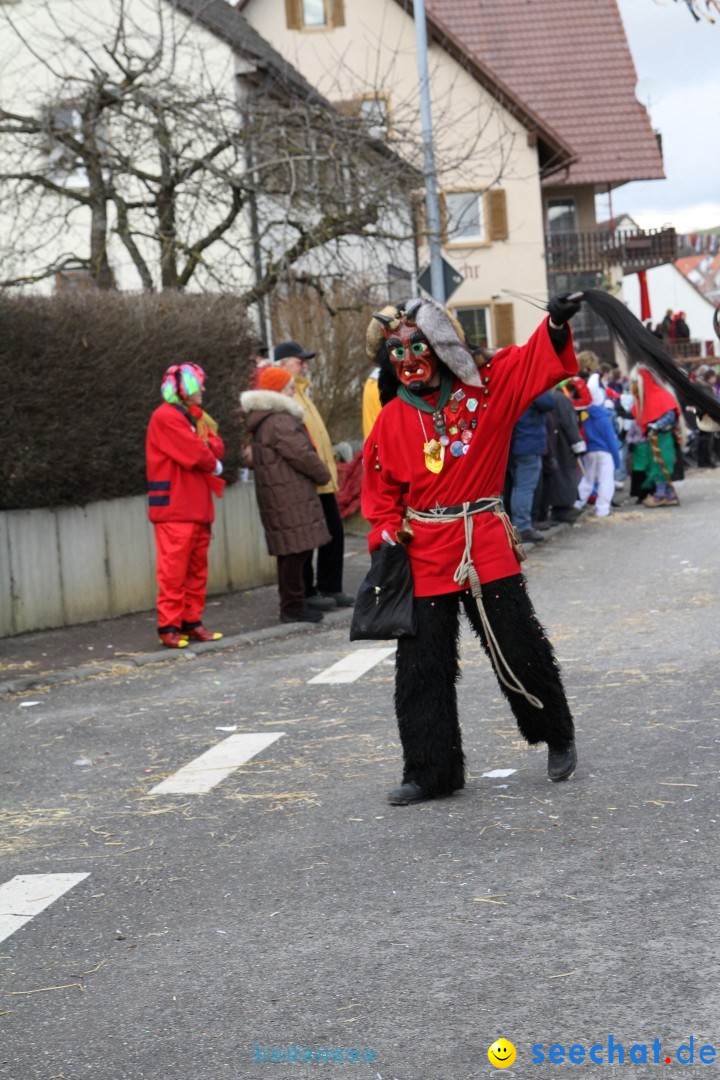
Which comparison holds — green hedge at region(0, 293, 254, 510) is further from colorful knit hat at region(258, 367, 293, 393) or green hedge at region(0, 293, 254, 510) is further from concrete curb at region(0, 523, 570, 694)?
concrete curb at region(0, 523, 570, 694)

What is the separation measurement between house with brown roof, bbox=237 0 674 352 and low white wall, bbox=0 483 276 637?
27636 mm

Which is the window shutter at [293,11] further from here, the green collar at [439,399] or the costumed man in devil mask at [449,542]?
the green collar at [439,399]

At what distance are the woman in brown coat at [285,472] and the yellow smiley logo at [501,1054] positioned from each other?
8.47 m

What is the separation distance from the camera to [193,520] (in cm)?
1162

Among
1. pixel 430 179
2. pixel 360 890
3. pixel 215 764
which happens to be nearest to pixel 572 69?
pixel 430 179

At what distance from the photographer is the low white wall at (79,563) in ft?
41.8

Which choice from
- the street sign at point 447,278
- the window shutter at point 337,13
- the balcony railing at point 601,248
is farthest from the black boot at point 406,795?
the balcony railing at point 601,248

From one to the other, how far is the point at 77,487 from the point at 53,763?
5309 mm

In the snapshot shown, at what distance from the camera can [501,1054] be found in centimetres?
388

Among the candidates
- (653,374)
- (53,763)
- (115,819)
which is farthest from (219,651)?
(653,374)

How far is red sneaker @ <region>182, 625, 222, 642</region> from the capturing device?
12.0m

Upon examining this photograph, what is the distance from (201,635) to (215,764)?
4.29 meters

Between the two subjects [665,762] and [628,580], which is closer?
[665,762]

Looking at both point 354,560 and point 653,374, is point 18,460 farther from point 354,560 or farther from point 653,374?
point 653,374
